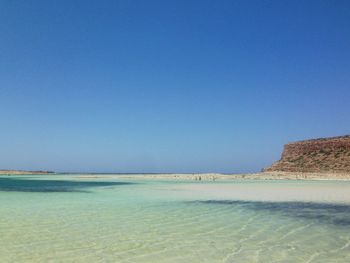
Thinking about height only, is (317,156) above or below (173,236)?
above

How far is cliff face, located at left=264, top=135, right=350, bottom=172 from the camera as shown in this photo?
74.7 m

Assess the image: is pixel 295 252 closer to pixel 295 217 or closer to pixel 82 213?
pixel 295 217

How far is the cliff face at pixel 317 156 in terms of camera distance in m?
74.7

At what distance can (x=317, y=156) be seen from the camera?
82.4 m

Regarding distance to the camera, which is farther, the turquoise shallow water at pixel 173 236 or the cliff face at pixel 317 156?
the cliff face at pixel 317 156

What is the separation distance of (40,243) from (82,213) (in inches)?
219

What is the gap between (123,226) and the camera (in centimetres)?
1105

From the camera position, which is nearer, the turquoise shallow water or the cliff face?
the turquoise shallow water

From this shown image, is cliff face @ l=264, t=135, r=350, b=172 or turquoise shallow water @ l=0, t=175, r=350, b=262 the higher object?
cliff face @ l=264, t=135, r=350, b=172

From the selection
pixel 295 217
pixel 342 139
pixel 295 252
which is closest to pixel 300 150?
pixel 342 139

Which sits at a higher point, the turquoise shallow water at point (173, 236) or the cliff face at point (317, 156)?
the cliff face at point (317, 156)

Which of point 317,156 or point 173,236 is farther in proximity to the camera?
point 317,156

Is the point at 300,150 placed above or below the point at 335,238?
above

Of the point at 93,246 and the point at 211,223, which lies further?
the point at 211,223
